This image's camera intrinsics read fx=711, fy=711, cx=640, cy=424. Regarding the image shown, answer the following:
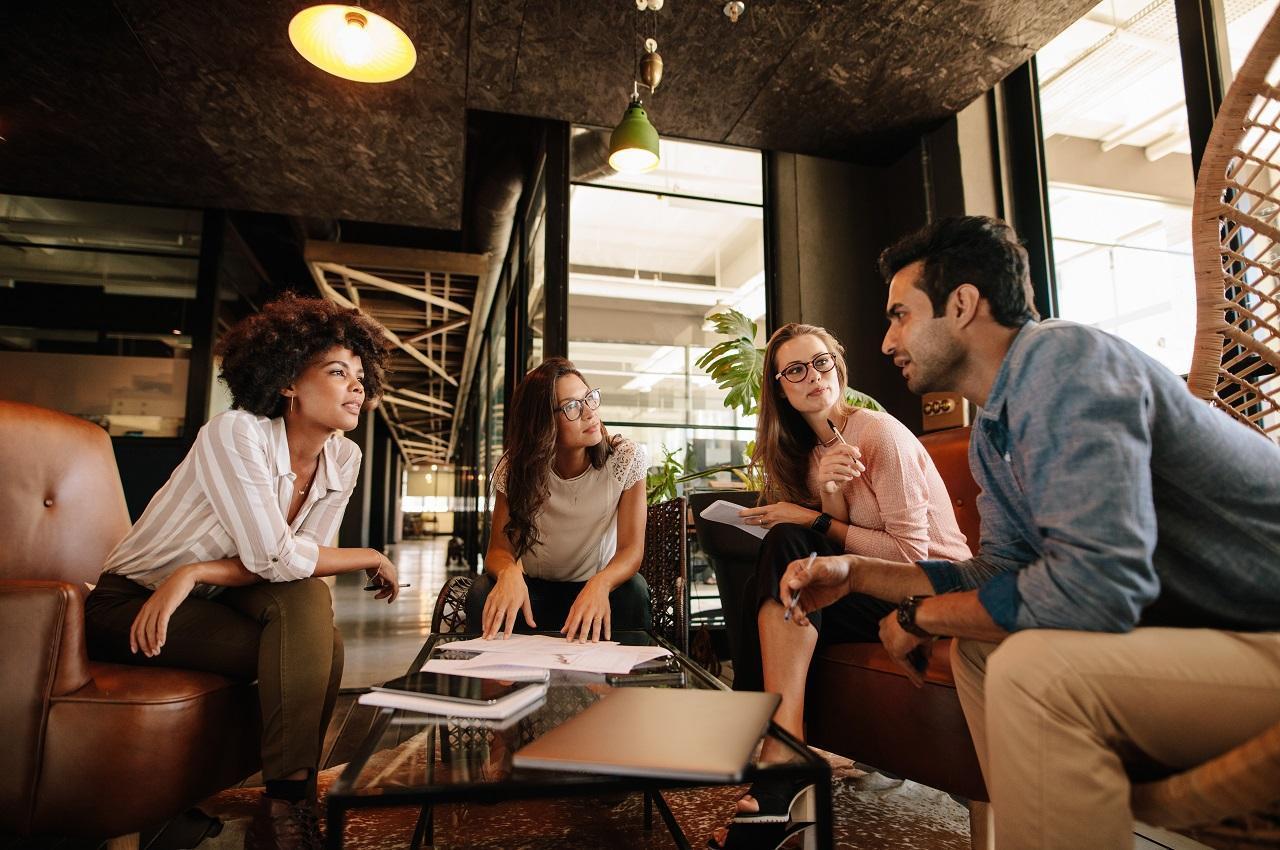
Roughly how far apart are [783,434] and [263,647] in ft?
4.77

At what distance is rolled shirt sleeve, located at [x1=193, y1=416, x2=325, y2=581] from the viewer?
162 cm

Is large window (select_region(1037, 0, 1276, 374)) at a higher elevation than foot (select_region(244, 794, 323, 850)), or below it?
higher

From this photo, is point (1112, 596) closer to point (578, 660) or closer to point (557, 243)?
point (578, 660)

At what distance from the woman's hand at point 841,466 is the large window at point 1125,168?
169 centimetres

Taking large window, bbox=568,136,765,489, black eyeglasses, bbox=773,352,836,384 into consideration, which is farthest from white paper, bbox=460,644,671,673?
large window, bbox=568,136,765,489

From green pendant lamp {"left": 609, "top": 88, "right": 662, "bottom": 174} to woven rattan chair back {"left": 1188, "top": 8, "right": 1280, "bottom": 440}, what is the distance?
2.06 metres

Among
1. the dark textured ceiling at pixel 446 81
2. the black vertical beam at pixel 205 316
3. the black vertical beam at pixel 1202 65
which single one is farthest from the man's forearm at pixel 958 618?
the black vertical beam at pixel 205 316

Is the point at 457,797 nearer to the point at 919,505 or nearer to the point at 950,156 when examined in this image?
the point at 919,505

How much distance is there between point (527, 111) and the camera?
3699 mm

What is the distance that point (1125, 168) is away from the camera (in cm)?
295

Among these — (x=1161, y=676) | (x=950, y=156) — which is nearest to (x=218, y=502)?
(x=1161, y=676)

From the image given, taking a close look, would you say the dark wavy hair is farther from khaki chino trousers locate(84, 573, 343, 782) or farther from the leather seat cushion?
the leather seat cushion

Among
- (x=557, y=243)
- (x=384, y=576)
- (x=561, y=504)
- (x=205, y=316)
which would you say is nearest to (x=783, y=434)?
(x=561, y=504)

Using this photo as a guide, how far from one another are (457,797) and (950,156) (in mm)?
3819
